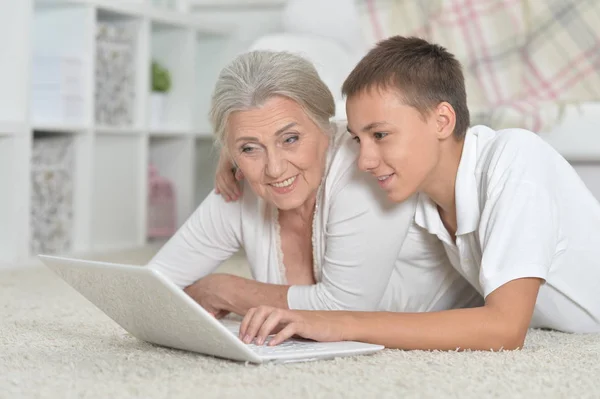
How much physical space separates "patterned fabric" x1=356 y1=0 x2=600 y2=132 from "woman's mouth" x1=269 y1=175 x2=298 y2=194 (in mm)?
1618

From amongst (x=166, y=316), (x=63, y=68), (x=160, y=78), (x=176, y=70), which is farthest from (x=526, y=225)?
(x=176, y=70)

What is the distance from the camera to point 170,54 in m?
3.72

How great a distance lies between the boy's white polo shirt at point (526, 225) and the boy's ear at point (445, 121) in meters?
0.06

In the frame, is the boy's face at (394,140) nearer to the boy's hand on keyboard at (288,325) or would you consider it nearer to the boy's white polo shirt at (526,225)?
the boy's white polo shirt at (526,225)

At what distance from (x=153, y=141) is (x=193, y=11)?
2.03 ft

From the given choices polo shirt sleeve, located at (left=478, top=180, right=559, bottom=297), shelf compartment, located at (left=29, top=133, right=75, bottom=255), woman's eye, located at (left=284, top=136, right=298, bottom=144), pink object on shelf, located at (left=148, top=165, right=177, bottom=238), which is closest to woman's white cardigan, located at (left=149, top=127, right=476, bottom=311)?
woman's eye, located at (left=284, top=136, right=298, bottom=144)

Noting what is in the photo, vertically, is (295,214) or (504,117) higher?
(504,117)

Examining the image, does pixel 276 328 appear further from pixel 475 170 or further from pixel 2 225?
pixel 2 225

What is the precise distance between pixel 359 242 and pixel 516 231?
1.00 feet

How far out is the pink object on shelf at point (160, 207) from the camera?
12.1 feet

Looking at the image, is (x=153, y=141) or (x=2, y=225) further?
(x=153, y=141)

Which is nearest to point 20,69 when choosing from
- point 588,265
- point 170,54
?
point 170,54

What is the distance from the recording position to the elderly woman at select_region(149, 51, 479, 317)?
1598 millimetres

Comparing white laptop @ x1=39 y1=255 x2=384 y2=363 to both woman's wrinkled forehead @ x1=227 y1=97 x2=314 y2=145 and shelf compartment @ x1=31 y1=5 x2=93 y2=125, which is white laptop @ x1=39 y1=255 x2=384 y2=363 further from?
shelf compartment @ x1=31 y1=5 x2=93 y2=125
